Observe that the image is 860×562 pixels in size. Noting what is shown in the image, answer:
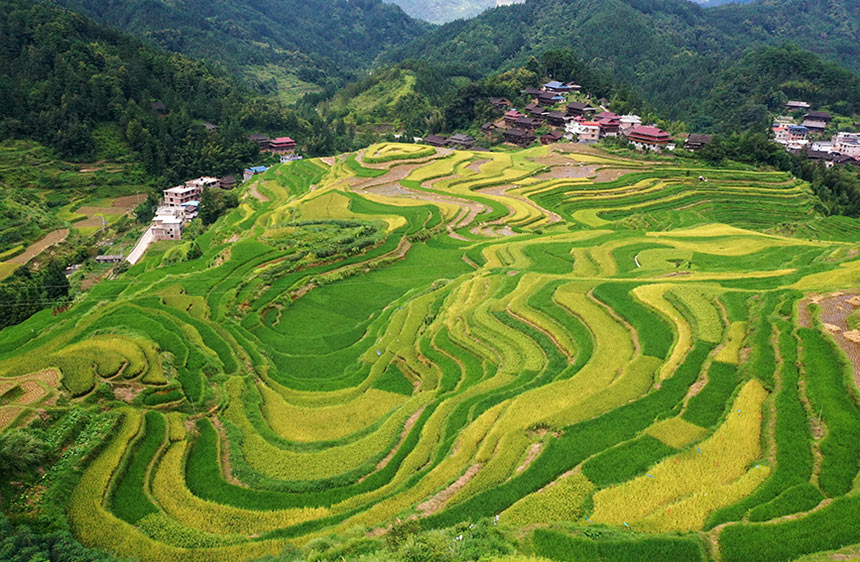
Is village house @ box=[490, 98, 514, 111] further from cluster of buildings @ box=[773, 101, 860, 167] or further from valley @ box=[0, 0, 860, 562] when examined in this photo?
cluster of buildings @ box=[773, 101, 860, 167]

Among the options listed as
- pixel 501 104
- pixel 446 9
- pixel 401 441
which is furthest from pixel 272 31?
pixel 401 441

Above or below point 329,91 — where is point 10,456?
below

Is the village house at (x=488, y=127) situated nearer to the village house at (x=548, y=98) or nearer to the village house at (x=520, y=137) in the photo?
the village house at (x=520, y=137)

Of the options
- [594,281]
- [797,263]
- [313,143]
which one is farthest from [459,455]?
[313,143]

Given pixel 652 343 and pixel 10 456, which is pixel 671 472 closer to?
pixel 652 343

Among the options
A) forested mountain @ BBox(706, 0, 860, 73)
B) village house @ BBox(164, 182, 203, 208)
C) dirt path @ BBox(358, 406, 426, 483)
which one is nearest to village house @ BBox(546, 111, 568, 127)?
village house @ BBox(164, 182, 203, 208)

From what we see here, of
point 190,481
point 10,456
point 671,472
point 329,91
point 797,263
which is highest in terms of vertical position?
point 329,91
